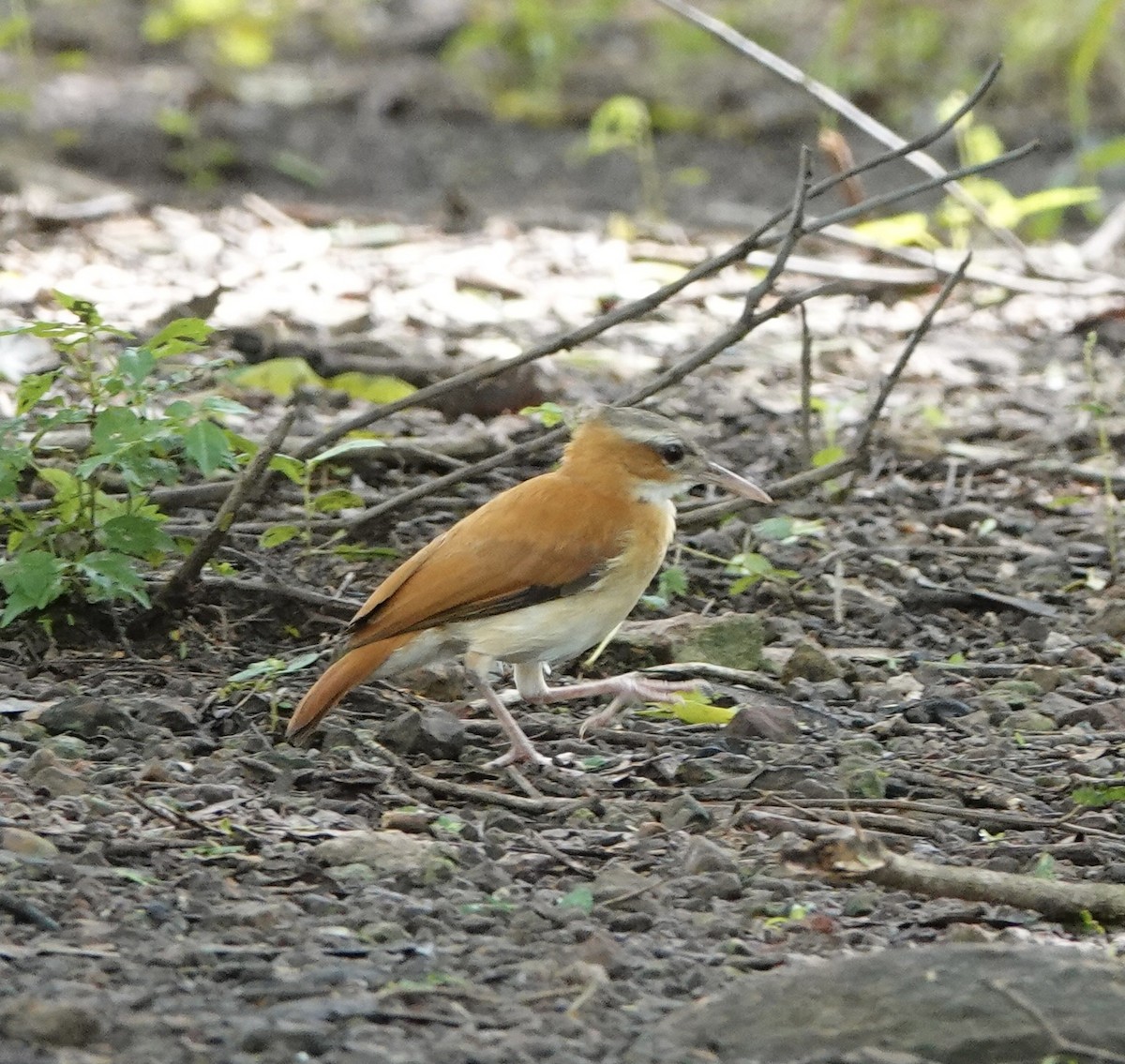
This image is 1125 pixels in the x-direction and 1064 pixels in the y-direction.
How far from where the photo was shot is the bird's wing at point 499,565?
4859 millimetres

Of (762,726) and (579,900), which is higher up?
(579,900)

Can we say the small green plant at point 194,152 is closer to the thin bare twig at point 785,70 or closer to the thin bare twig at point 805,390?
the thin bare twig at point 785,70

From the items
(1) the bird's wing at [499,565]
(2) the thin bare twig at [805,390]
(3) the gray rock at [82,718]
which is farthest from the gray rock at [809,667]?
(3) the gray rock at [82,718]

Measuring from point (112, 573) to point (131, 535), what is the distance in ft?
0.39

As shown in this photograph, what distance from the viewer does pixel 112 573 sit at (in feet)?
15.9

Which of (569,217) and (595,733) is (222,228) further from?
(595,733)

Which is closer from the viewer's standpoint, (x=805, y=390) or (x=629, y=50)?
(x=805, y=390)

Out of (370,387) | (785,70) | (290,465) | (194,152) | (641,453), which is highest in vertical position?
(785,70)

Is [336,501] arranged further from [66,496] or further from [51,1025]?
[51,1025]

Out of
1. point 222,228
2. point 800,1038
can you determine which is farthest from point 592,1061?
point 222,228

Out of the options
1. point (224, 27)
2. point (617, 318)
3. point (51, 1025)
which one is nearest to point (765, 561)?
point (617, 318)

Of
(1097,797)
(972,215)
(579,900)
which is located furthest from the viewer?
(972,215)

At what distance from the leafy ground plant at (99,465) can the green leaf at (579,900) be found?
1.46 meters

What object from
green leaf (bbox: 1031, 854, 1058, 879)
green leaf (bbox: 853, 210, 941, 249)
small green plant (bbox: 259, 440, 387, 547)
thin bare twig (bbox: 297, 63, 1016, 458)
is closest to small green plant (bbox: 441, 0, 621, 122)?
green leaf (bbox: 853, 210, 941, 249)
